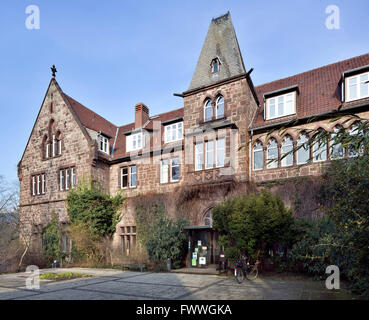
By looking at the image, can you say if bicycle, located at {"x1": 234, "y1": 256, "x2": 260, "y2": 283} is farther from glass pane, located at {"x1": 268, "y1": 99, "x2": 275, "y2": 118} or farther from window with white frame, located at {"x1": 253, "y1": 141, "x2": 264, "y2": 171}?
glass pane, located at {"x1": 268, "y1": 99, "x2": 275, "y2": 118}

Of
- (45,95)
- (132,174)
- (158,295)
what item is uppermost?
(45,95)

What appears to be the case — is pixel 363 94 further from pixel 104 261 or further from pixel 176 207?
pixel 104 261

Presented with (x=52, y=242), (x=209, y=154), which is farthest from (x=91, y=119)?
(x=209, y=154)

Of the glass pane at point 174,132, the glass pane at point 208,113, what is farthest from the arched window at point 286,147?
the glass pane at point 174,132

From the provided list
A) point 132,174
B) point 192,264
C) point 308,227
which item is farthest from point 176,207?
point 308,227

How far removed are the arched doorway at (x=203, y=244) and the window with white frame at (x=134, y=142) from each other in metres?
7.67

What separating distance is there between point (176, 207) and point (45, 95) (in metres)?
15.3

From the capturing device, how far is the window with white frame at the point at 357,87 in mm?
15477

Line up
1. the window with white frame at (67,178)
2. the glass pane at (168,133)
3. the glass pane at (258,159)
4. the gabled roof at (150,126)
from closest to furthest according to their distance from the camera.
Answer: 1. the glass pane at (258,159)
2. the glass pane at (168,133)
3. the window with white frame at (67,178)
4. the gabled roof at (150,126)

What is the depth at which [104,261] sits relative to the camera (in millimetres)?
19906

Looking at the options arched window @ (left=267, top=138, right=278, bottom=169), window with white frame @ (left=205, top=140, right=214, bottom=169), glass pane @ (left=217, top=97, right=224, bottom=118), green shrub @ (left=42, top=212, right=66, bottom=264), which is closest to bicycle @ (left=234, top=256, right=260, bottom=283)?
arched window @ (left=267, top=138, right=278, bottom=169)

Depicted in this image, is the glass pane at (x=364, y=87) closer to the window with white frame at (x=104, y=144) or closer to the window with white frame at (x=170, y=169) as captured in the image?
the window with white frame at (x=170, y=169)

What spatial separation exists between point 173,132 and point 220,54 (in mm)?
5827

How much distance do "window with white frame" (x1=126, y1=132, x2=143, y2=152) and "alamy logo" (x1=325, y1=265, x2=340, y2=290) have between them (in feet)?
48.4
